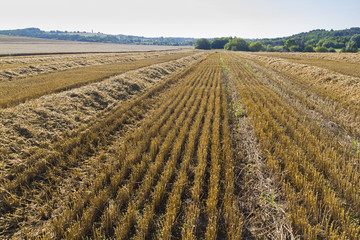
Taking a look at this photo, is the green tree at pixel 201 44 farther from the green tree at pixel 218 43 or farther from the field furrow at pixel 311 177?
the field furrow at pixel 311 177

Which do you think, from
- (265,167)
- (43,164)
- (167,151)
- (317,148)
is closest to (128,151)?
(167,151)

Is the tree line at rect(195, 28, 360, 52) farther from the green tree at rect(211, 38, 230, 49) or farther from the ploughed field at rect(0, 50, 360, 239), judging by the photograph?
the ploughed field at rect(0, 50, 360, 239)

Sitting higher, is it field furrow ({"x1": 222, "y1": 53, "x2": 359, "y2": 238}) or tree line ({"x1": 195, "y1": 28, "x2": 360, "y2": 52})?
tree line ({"x1": 195, "y1": 28, "x2": 360, "y2": 52})

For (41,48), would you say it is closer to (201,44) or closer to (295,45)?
(201,44)

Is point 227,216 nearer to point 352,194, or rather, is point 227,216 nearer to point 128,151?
point 352,194

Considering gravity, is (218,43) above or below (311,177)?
above

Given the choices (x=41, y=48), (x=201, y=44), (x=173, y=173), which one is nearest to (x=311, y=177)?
(x=173, y=173)

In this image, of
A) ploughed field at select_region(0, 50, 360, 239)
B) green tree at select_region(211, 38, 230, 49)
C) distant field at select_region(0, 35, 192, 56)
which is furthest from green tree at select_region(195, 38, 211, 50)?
ploughed field at select_region(0, 50, 360, 239)

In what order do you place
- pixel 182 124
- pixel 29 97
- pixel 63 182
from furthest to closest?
1. pixel 29 97
2. pixel 182 124
3. pixel 63 182

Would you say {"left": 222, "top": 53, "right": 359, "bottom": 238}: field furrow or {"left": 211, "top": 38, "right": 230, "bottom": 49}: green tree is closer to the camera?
{"left": 222, "top": 53, "right": 359, "bottom": 238}: field furrow

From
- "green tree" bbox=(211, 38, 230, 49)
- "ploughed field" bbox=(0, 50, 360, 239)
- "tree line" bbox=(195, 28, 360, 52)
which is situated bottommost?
"ploughed field" bbox=(0, 50, 360, 239)

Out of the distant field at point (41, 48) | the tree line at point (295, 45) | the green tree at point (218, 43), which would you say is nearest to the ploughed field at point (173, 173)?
the distant field at point (41, 48)
